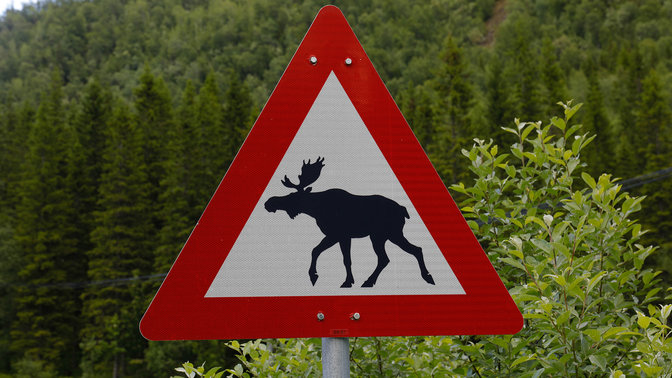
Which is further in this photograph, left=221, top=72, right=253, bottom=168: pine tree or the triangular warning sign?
left=221, top=72, right=253, bottom=168: pine tree

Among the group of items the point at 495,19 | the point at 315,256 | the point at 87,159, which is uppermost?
the point at 495,19

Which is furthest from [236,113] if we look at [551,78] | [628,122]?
[628,122]

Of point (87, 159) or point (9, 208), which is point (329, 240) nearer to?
point (87, 159)

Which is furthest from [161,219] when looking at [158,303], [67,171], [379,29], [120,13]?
[120,13]

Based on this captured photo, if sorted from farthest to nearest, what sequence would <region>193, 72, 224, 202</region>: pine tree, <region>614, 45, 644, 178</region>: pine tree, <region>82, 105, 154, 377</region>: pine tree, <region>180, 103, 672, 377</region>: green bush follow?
1. <region>614, 45, 644, 178</region>: pine tree
2. <region>193, 72, 224, 202</region>: pine tree
3. <region>82, 105, 154, 377</region>: pine tree
4. <region>180, 103, 672, 377</region>: green bush

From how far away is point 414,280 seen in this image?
1844 mm

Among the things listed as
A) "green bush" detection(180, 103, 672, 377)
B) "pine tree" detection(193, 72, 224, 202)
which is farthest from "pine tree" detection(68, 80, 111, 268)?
"green bush" detection(180, 103, 672, 377)

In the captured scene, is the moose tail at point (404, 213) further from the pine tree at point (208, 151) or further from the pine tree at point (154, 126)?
the pine tree at point (154, 126)

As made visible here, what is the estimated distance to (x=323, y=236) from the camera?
6.00ft

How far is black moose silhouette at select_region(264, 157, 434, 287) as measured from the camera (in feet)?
6.00

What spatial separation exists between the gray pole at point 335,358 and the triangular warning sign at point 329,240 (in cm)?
3

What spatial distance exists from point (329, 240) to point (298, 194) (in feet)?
0.51

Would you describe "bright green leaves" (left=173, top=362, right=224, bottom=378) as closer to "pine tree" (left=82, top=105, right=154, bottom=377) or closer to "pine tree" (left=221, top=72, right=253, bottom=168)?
"pine tree" (left=82, top=105, right=154, bottom=377)

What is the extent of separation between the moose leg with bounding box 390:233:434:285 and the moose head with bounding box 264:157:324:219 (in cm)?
28
